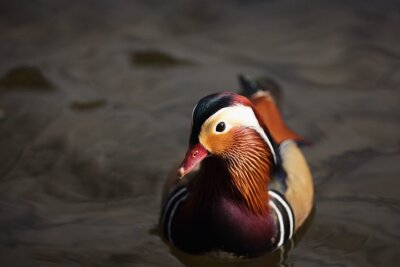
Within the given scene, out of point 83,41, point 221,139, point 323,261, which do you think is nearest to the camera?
point 221,139

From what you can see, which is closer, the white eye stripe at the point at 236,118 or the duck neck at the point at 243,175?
the white eye stripe at the point at 236,118

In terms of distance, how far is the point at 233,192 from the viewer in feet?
11.9

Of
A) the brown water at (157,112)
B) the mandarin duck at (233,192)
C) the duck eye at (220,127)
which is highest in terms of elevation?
the duck eye at (220,127)

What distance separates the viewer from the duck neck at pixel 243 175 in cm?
356

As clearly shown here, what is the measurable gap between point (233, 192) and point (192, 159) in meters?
0.43

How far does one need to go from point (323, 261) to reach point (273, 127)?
2.75ft

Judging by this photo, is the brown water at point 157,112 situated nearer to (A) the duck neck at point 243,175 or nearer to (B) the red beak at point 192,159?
(A) the duck neck at point 243,175

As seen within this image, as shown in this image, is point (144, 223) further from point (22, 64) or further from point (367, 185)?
point (22, 64)

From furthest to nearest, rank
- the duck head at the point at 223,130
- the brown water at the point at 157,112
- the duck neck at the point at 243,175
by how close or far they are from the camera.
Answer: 1. the brown water at the point at 157,112
2. the duck neck at the point at 243,175
3. the duck head at the point at 223,130

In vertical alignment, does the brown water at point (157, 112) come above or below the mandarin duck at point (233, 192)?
below

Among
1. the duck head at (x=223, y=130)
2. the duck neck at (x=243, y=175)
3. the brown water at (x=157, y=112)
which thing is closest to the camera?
the duck head at (x=223, y=130)

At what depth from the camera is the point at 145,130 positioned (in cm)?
493

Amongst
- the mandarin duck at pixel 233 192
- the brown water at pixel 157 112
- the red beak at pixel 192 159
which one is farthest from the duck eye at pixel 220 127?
the brown water at pixel 157 112

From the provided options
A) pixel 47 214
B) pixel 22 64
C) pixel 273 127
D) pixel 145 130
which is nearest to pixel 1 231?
pixel 47 214
